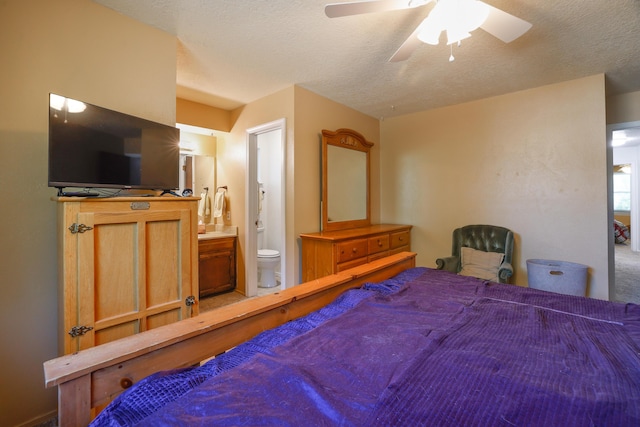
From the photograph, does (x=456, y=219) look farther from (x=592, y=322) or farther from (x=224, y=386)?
(x=224, y=386)

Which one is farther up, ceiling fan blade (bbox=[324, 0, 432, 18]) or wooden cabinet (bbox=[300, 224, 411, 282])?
ceiling fan blade (bbox=[324, 0, 432, 18])

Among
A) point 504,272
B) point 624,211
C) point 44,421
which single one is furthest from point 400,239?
point 624,211

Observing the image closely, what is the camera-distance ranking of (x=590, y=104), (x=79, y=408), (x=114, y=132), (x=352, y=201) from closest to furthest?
1. (x=79, y=408)
2. (x=114, y=132)
3. (x=590, y=104)
4. (x=352, y=201)

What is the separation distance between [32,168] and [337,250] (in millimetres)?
2185

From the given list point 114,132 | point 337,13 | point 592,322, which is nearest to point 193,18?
point 114,132

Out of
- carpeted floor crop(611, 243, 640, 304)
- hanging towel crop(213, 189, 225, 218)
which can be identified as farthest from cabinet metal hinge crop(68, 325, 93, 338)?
carpeted floor crop(611, 243, 640, 304)

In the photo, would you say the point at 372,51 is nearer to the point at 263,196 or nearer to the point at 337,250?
the point at 337,250

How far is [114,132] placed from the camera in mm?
1589

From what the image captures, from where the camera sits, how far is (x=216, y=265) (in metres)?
3.49

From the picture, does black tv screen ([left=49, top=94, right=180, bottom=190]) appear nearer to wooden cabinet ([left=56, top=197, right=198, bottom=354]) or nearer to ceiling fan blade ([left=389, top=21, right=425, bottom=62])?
wooden cabinet ([left=56, top=197, right=198, bottom=354])

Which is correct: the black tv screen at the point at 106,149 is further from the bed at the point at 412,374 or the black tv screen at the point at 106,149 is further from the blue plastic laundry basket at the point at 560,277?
the blue plastic laundry basket at the point at 560,277

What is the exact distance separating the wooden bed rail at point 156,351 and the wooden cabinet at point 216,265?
2.40 meters

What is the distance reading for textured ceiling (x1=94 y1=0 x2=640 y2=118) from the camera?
5.84ft

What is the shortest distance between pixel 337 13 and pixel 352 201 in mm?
2428
